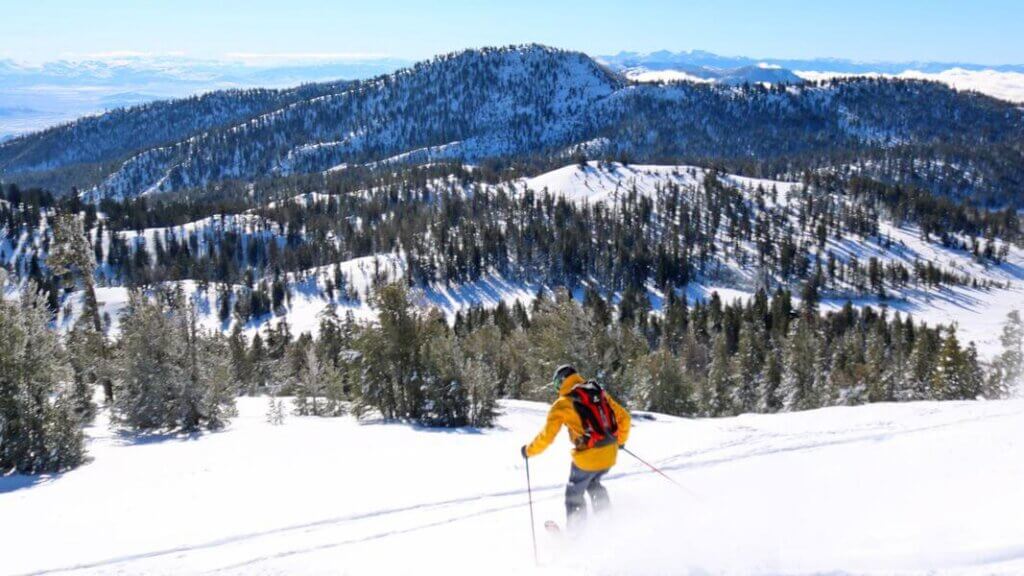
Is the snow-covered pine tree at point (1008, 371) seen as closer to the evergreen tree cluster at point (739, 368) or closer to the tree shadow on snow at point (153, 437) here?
the evergreen tree cluster at point (739, 368)

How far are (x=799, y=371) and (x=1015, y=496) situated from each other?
5887 centimetres

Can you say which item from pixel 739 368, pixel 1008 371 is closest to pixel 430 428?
pixel 739 368

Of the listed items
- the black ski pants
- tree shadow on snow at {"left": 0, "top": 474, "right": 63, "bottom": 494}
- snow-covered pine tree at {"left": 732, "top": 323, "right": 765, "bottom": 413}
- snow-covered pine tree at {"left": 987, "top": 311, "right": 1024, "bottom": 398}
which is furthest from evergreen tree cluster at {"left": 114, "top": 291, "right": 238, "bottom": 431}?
snow-covered pine tree at {"left": 987, "top": 311, "right": 1024, "bottom": 398}

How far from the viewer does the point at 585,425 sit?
9.09 m

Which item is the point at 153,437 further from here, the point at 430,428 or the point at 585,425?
the point at 585,425

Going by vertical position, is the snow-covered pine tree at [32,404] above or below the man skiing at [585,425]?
below

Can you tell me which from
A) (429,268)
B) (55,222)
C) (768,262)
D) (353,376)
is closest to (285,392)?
(55,222)

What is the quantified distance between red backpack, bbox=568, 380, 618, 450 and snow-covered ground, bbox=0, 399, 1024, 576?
1.67 metres

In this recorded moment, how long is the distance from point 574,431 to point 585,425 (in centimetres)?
21

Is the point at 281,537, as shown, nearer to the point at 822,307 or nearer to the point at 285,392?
the point at 285,392

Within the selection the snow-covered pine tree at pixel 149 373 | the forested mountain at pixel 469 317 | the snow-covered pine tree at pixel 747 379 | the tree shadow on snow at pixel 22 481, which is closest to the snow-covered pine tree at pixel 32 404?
the forested mountain at pixel 469 317

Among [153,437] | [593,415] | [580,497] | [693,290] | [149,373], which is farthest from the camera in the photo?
[693,290]

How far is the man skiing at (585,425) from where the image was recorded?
906 centimetres

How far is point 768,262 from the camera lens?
18375cm
